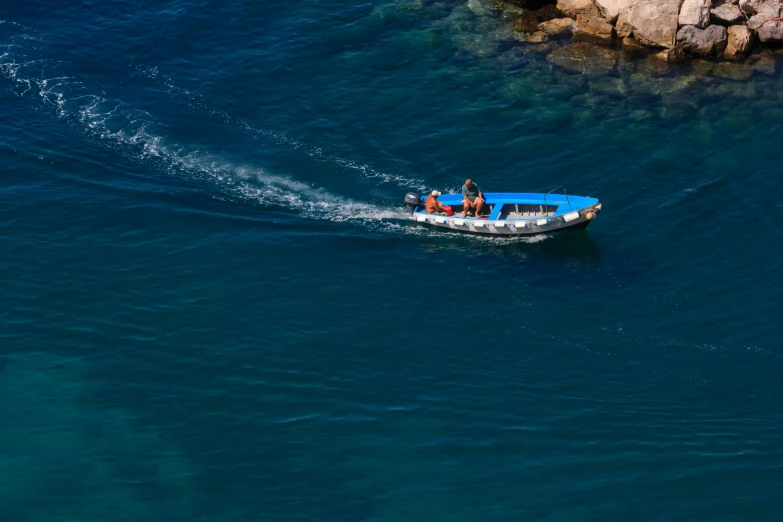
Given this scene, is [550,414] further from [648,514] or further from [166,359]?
[166,359]

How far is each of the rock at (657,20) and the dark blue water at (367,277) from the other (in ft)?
7.38

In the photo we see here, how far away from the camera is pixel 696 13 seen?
71938 millimetres

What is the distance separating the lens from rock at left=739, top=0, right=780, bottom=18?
72.4m

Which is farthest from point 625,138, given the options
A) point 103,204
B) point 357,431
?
point 103,204

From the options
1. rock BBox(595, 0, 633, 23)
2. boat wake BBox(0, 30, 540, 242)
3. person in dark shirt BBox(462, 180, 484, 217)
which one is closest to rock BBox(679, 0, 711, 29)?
rock BBox(595, 0, 633, 23)

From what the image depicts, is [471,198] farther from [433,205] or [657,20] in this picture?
[657,20]

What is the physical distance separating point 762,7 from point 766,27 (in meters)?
1.80

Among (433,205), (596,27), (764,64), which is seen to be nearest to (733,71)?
(764,64)

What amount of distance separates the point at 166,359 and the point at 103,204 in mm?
14664

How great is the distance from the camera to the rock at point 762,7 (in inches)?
2849

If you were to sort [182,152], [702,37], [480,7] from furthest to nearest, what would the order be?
1. [480,7]
2. [702,37]
3. [182,152]

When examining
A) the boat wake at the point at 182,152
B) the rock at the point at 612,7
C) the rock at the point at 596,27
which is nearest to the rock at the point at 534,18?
the rock at the point at 596,27

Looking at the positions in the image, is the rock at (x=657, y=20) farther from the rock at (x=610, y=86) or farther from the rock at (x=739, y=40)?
the rock at (x=610, y=86)

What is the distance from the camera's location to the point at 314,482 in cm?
4866
